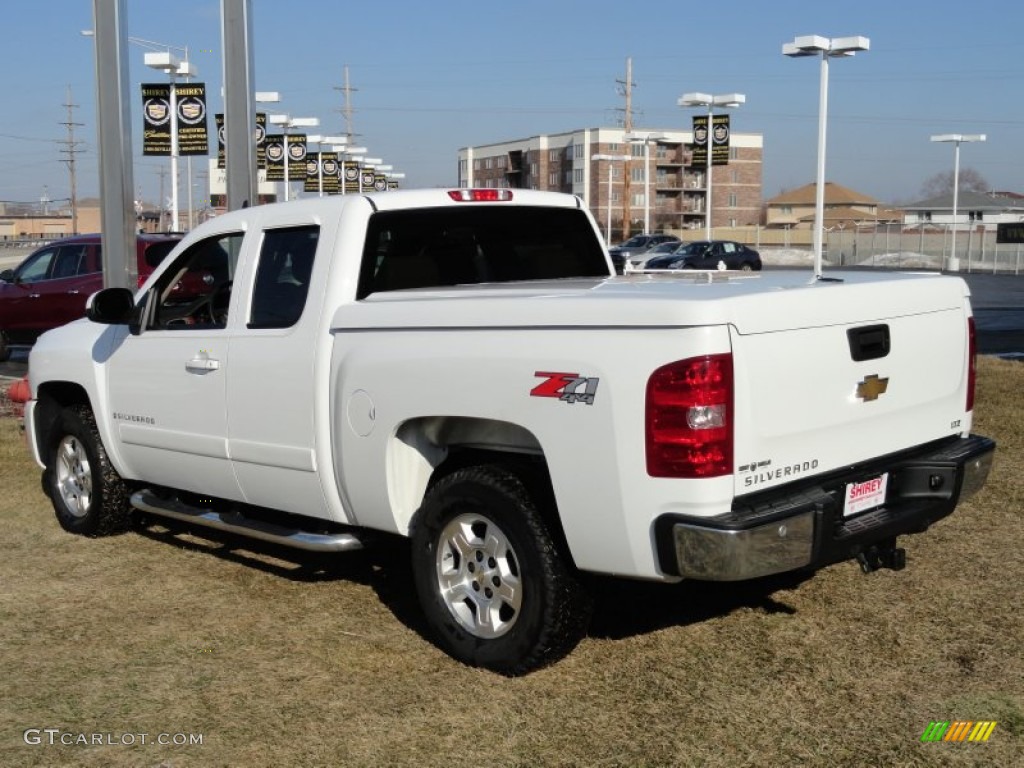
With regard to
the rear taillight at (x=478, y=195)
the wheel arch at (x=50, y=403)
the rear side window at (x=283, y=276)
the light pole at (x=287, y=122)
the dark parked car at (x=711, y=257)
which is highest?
the light pole at (x=287, y=122)

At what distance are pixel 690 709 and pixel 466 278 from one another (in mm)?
2576

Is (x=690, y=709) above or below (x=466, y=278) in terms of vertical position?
below

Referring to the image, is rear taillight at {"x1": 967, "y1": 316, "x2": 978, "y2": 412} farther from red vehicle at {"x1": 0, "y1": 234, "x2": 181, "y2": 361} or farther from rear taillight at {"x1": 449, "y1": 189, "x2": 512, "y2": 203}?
red vehicle at {"x1": 0, "y1": 234, "x2": 181, "y2": 361}

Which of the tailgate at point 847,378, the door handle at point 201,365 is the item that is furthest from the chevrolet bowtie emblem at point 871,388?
the door handle at point 201,365

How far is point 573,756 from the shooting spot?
4.31 m

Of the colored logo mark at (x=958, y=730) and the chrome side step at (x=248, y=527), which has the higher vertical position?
the chrome side step at (x=248, y=527)

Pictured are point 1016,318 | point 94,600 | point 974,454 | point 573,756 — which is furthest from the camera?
point 1016,318

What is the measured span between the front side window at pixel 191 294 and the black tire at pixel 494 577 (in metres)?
1.86

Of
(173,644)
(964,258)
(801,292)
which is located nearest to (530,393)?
(801,292)

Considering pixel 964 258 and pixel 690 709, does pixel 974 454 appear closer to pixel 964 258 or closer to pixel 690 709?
pixel 690 709

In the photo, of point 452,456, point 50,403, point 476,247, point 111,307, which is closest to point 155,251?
point 50,403

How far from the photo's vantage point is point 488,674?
16.6 feet

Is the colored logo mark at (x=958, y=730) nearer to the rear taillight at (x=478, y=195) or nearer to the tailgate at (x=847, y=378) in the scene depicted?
the tailgate at (x=847, y=378)

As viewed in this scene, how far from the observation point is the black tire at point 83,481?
7320 millimetres
